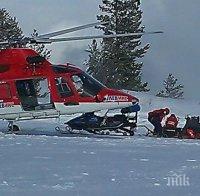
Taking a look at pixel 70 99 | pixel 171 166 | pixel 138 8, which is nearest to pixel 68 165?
pixel 171 166

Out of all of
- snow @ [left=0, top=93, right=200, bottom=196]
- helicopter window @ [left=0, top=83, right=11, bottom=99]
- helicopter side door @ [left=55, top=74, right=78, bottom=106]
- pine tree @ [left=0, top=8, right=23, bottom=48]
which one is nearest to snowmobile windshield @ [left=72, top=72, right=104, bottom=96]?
helicopter side door @ [left=55, top=74, right=78, bottom=106]

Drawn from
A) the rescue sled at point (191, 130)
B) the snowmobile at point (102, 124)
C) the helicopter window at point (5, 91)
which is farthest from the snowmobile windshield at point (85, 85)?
the rescue sled at point (191, 130)

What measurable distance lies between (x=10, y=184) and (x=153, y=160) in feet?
10.3

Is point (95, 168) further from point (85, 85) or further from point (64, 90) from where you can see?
point (85, 85)

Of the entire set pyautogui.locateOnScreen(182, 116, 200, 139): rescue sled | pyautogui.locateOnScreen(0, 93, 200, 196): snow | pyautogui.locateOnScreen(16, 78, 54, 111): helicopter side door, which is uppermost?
pyautogui.locateOnScreen(16, 78, 54, 111): helicopter side door

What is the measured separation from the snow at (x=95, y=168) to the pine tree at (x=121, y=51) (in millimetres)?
37068

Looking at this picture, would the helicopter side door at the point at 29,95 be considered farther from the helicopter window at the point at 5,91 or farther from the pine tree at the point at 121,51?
the pine tree at the point at 121,51

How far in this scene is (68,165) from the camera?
357 inches

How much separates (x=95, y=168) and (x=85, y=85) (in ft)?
24.5

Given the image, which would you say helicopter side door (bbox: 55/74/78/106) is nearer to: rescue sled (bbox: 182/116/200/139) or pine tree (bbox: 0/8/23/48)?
rescue sled (bbox: 182/116/200/139)

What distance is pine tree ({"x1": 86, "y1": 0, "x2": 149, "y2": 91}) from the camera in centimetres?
5003

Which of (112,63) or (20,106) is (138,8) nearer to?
(112,63)

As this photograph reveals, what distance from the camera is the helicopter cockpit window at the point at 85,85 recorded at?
1609 centimetres

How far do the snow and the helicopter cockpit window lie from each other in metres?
3.10
